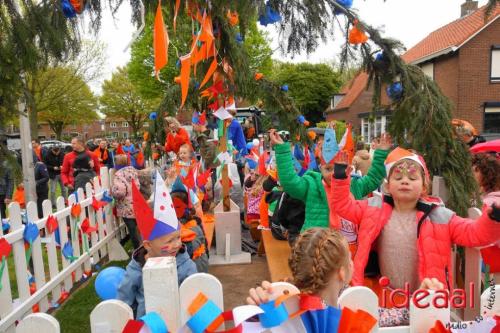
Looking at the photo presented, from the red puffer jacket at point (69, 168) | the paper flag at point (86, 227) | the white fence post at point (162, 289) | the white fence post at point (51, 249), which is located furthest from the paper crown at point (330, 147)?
the red puffer jacket at point (69, 168)

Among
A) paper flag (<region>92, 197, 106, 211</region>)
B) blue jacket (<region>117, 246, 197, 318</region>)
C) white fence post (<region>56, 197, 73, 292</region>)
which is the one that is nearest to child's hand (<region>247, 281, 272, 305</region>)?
blue jacket (<region>117, 246, 197, 318</region>)

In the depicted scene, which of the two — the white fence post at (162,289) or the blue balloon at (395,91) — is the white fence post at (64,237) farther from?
the blue balloon at (395,91)

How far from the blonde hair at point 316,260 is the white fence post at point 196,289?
12.2 inches

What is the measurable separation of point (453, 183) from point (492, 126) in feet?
63.0

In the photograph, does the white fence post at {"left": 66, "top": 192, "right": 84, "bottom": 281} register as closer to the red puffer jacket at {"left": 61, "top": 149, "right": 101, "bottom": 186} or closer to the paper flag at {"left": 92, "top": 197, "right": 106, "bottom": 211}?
the paper flag at {"left": 92, "top": 197, "right": 106, "bottom": 211}

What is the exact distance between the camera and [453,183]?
292cm

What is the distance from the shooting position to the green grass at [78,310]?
3798 mm

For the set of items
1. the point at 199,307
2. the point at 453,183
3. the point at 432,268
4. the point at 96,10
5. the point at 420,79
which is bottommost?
the point at 432,268

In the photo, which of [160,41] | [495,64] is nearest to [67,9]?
[160,41]

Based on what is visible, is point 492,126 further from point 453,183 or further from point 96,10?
point 96,10

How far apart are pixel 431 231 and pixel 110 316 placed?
178 cm

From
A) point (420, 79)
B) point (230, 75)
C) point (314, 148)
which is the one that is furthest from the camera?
point (314, 148)

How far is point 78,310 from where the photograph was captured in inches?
163

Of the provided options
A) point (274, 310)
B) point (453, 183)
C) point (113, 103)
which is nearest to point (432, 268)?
point (453, 183)
